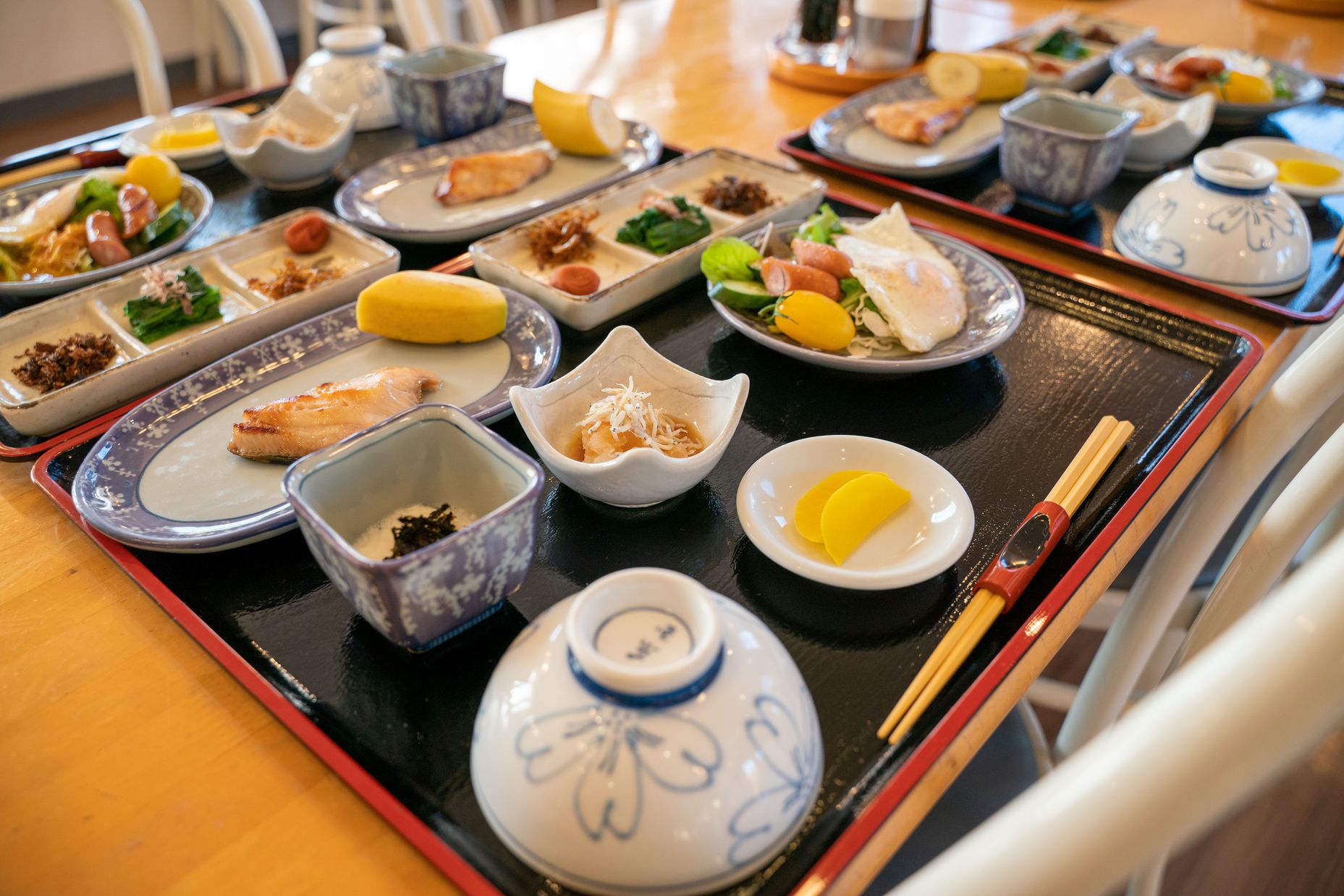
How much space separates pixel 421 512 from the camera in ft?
2.97

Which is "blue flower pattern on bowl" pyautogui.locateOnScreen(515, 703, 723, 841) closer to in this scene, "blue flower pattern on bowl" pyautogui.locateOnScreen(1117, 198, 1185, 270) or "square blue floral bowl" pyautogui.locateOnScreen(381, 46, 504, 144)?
"blue flower pattern on bowl" pyautogui.locateOnScreen(1117, 198, 1185, 270)

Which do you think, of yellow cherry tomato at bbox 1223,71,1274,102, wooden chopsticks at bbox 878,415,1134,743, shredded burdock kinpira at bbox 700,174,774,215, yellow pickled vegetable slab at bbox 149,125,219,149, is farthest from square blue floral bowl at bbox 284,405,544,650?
yellow cherry tomato at bbox 1223,71,1274,102

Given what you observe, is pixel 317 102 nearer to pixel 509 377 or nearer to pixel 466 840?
pixel 509 377

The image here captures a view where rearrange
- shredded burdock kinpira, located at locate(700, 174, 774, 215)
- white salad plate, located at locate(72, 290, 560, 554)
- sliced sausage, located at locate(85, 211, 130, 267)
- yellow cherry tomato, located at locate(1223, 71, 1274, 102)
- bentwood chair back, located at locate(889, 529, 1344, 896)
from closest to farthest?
1. bentwood chair back, located at locate(889, 529, 1344, 896)
2. white salad plate, located at locate(72, 290, 560, 554)
3. sliced sausage, located at locate(85, 211, 130, 267)
4. shredded burdock kinpira, located at locate(700, 174, 774, 215)
5. yellow cherry tomato, located at locate(1223, 71, 1274, 102)

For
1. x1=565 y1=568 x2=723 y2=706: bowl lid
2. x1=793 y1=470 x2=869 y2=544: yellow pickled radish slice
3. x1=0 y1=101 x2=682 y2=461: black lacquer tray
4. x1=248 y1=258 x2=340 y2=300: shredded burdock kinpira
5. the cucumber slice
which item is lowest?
x1=793 y1=470 x2=869 y2=544: yellow pickled radish slice

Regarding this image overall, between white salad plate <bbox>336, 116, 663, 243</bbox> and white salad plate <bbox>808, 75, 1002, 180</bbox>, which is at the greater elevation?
white salad plate <bbox>336, 116, 663, 243</bbox>

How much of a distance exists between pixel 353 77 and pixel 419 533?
4.68 feet

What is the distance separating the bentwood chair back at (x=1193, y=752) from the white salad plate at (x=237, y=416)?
722 millimetres

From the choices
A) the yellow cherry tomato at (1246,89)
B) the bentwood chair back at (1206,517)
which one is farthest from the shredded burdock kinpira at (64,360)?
the yellow cherry tomato at (1246,89)

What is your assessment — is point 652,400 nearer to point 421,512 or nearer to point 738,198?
point 421,512

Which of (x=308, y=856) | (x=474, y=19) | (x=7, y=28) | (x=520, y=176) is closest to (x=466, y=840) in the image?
(x=308, y=856)

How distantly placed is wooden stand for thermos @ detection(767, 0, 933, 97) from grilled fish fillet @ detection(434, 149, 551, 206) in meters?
0.88

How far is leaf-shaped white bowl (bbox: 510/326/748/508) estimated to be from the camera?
91 centimetres

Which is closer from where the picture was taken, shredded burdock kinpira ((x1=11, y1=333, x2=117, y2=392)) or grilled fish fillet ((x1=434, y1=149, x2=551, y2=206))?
shredded burdock kinpira ((x1=11, y1=333, x2=117, y2=392))
